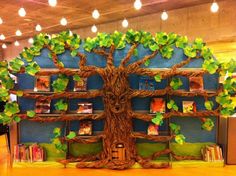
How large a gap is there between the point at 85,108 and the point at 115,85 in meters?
0.55

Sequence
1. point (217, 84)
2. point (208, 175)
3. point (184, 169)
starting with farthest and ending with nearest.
→ point (217, 84) → point (184, 169) → point (208, 175)

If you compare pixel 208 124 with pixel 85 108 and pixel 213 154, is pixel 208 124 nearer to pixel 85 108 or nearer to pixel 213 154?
pixel 213 154

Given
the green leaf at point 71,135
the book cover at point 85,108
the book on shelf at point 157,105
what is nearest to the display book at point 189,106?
the book on shelf at point 157,105

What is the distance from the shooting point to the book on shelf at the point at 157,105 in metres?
4.18

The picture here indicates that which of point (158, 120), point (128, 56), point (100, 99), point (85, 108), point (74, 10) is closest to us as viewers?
point (158, 120)

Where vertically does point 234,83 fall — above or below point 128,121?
above

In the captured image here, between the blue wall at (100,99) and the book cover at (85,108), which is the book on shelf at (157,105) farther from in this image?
the book cover at (85,108)

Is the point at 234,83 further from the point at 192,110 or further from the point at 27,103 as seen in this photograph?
the point at 27,103

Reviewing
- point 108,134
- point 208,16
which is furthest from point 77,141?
point 208,16

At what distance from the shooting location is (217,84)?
4367 millimetres

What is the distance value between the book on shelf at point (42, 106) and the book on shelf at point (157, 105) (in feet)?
4.69

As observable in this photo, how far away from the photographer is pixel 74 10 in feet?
27.1

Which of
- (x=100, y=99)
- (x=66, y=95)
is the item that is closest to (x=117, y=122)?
(x=100, y=99)

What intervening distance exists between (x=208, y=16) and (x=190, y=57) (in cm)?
404
